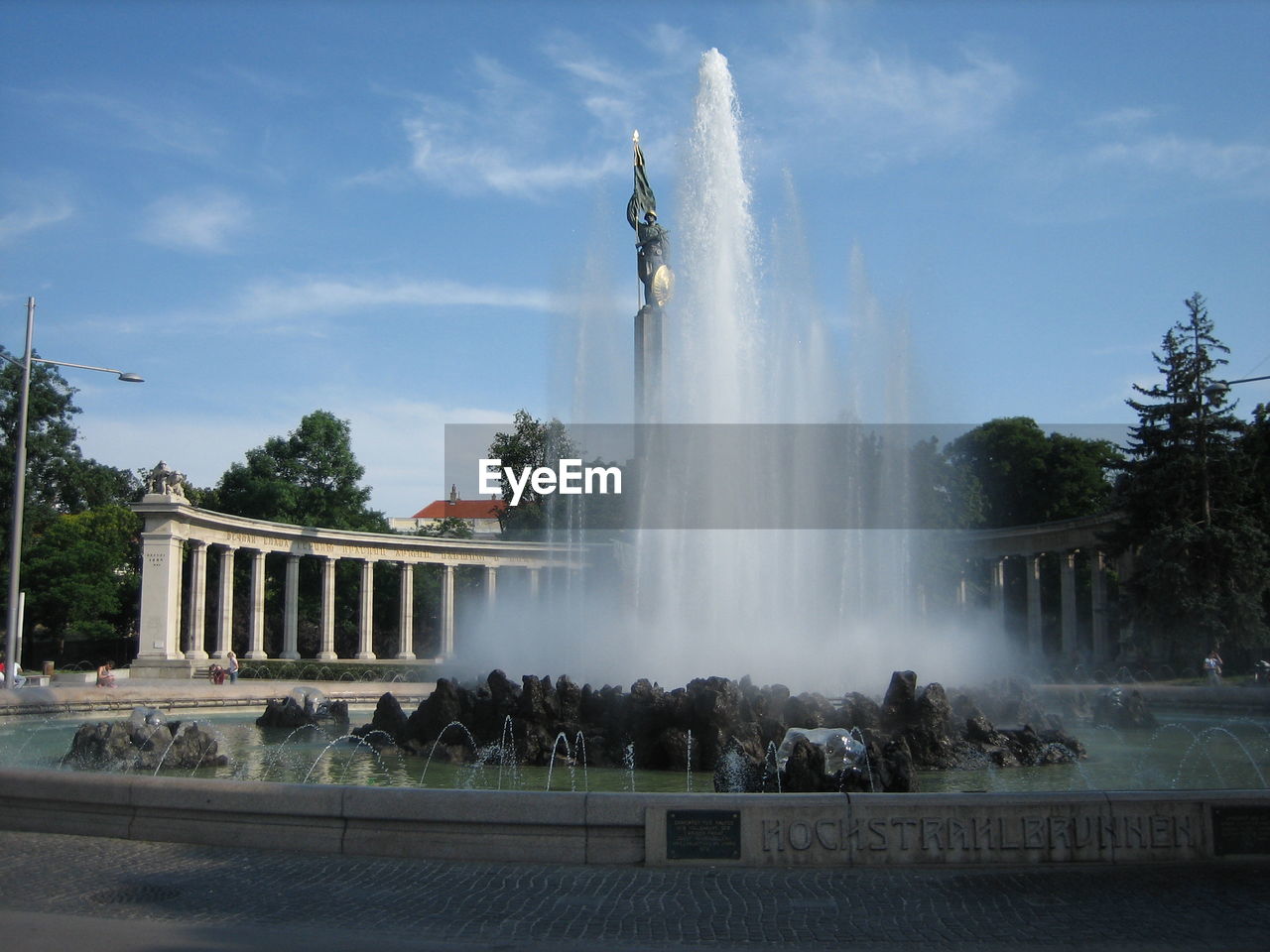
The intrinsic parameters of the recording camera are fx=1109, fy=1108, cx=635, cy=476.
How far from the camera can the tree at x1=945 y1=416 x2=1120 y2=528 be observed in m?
84.5

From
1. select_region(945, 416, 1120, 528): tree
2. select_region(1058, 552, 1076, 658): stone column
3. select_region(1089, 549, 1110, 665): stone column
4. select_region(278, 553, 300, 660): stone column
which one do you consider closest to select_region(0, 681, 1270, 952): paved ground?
select_region(1089, 549, 1110, 665): stone column

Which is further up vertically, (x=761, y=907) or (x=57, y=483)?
(x=57, y=483)

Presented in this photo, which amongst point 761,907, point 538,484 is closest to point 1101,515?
point 538,484

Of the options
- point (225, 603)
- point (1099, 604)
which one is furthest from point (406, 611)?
point (1099, 604)

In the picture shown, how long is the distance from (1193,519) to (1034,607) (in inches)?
890

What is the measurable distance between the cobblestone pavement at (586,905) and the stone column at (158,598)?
4600cm

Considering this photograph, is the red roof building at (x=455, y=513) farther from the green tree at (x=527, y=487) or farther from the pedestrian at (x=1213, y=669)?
the pedestrian at (x=1213, y=669)

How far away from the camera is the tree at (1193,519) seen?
156 ft

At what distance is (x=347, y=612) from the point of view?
289 ft

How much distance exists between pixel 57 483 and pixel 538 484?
3694 cm

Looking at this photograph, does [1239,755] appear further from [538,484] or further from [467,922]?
[538,484]

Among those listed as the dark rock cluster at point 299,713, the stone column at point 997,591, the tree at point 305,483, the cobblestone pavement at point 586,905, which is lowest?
the dark rock cluster at point 299,713

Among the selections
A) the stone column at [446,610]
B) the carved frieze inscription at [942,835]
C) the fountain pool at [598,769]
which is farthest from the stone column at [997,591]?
the carved frieze inscription at [942,835]

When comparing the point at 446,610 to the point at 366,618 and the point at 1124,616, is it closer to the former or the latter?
the point at 366,618
